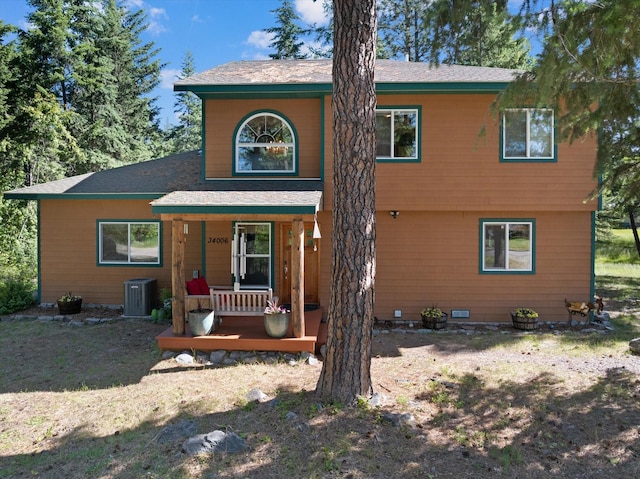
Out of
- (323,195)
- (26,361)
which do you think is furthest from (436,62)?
(26,361)

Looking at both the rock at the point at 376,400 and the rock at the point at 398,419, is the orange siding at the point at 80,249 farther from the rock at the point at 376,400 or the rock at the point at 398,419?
the rock at the point at 398,419

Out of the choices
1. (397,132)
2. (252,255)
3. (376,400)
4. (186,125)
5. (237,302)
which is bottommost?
(376,400)

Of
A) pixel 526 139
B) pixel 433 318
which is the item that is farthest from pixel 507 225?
pixel 433 318

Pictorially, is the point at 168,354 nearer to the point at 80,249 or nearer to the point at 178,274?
the point at 178,274

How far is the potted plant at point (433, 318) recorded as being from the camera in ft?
31.9

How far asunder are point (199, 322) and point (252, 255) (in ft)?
9.49

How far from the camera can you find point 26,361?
24.7ft

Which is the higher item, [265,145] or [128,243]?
[265,145]

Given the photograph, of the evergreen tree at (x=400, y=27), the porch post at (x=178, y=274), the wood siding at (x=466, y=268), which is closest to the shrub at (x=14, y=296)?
the porch post at (x=178, y=274)

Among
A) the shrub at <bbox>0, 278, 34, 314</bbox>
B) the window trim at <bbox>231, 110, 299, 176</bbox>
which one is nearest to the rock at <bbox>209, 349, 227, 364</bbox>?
the window trim at <bbox>231, 110, 299, 176</bbox>

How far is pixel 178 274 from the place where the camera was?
7.70 meters

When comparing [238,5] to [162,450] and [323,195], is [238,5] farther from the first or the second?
[162,450]

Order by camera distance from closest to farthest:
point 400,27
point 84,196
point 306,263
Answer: point 306,263 → point 84,196 → point 400,27

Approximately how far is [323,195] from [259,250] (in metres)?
2.07
